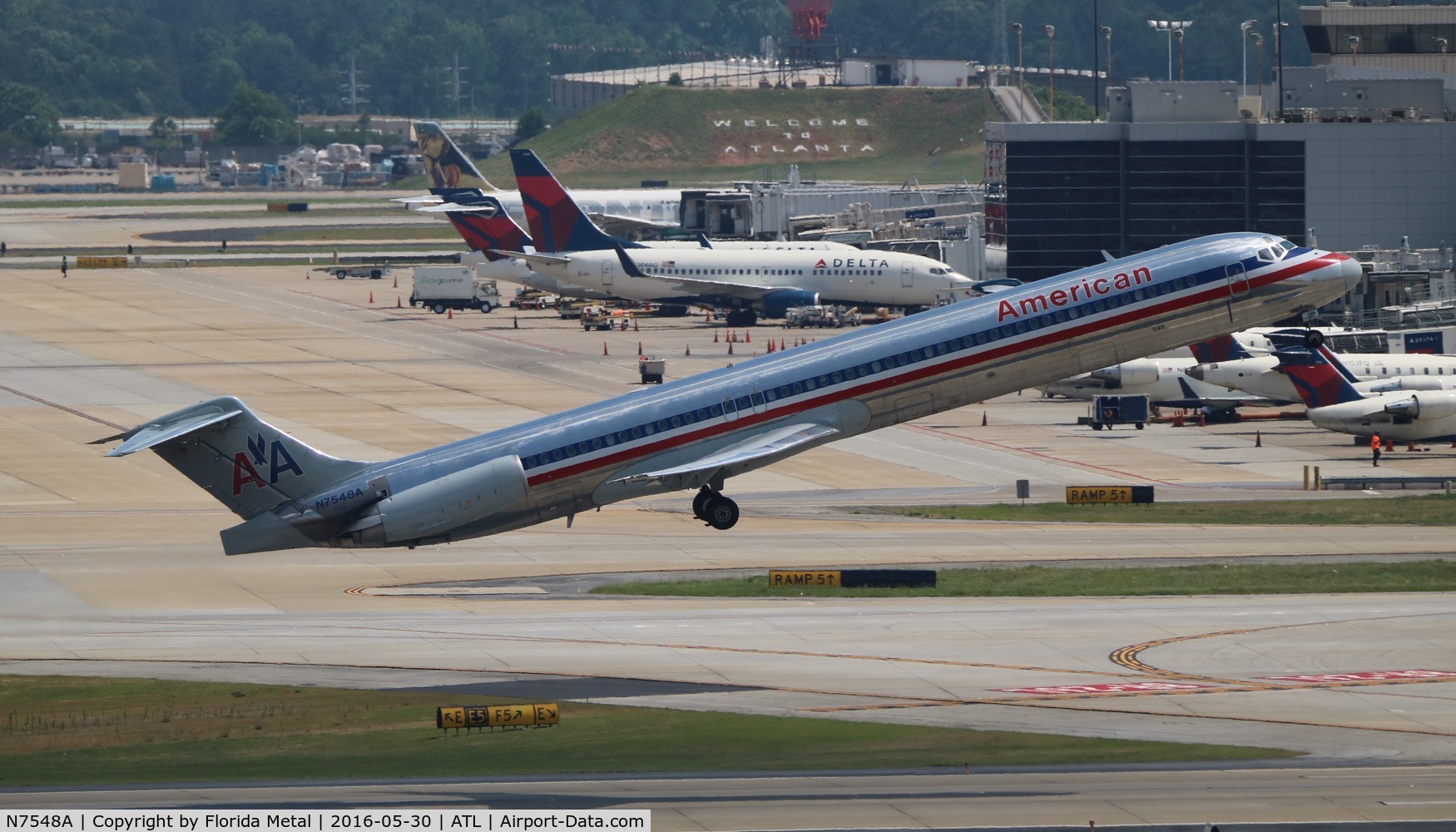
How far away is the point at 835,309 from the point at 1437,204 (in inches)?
1724

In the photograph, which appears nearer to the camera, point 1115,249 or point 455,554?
point 455,554

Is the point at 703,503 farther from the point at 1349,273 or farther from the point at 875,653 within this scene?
the point at 1349,273

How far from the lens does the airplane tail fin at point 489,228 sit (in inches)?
6181

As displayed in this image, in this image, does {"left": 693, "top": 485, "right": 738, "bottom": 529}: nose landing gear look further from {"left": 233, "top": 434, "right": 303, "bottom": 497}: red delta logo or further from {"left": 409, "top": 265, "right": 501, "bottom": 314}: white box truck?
{"left": 409, "top": 265, "right": 501, "bottom": 314}: white box truck

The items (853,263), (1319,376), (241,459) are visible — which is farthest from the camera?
(853,263)


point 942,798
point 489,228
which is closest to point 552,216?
point 489,228

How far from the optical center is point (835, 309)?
494ft

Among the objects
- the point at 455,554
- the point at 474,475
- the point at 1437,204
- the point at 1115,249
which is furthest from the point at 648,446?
the point at 1437,204

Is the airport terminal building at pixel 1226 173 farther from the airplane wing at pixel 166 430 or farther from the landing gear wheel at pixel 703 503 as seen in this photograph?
the airplane wing at pixel 166 430

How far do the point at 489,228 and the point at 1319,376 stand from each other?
76.8m

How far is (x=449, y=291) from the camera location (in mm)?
163000

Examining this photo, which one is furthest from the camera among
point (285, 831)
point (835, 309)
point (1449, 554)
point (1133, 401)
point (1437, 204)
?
point (835, 309)

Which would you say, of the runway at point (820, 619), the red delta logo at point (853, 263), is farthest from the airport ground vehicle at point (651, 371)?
the red delta logo at point (853, 263)

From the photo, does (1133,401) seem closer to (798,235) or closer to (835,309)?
(835,309)
